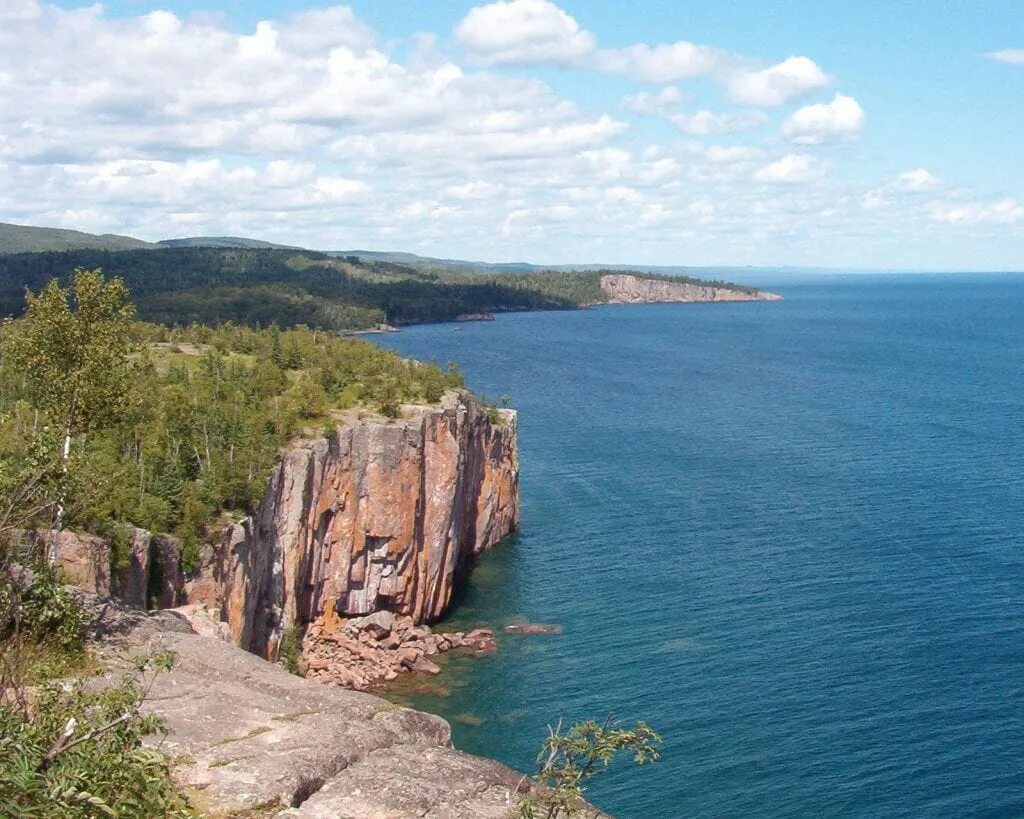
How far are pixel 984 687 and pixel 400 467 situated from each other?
30.8 m

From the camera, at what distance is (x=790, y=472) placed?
82812 mm

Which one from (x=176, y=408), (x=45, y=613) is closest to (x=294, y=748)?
(x=45, y=613)

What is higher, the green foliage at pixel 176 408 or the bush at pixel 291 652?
the green foliage at pixel 176 408

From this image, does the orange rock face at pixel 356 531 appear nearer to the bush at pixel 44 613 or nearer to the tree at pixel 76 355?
the tree at pixel 76 355

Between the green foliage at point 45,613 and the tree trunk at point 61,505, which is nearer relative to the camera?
the green foliage at point 45,613

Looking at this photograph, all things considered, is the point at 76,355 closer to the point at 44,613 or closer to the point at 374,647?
the point at 44,613

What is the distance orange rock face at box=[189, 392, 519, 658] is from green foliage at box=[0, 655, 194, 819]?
27953mm

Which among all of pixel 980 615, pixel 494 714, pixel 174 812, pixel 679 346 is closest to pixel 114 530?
pixel 494 714

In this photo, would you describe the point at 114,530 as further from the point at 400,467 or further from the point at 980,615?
the point at 980,615

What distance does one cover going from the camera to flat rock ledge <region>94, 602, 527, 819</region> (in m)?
17.0

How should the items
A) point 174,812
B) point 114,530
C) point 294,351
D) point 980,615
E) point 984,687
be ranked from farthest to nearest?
point 294,351
point 980,615
point 984,687
point 114,530
point 174,812

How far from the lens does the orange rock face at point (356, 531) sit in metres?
46.4

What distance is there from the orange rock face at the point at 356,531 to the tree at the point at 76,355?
49.2 feet

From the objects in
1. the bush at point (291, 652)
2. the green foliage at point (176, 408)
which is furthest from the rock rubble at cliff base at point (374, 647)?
the green foliage at point (176, 408)
